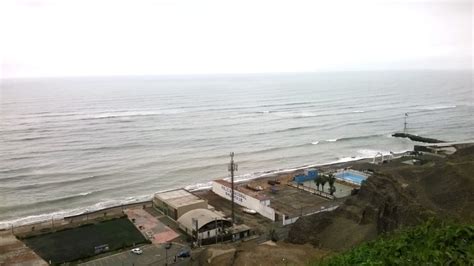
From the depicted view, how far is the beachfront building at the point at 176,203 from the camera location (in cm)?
4541

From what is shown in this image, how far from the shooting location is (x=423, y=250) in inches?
634

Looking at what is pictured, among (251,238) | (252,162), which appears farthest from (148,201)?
(252,162)

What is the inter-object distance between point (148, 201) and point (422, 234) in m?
40.7

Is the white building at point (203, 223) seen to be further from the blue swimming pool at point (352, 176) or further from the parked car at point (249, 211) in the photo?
the blue swimming pool at point (352, 176)

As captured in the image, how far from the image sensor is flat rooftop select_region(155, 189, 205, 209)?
4638cm

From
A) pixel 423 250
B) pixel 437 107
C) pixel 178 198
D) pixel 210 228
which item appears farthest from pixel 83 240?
pixel 437 107

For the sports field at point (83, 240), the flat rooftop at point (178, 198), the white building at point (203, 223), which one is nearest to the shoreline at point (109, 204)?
the flat rooftop at point (178, 198)

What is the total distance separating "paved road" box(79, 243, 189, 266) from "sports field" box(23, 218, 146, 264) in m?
1.51

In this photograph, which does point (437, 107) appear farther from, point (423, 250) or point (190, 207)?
point (423, 250)

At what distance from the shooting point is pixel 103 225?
143 feet

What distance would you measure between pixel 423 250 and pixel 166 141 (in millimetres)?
75865

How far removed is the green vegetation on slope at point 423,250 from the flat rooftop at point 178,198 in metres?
29.3

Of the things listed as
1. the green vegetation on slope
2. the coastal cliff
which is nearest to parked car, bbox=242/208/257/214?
the coastal cliff

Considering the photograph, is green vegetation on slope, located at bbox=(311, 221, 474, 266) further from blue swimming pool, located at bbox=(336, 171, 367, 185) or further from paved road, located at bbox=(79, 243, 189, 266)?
blue swimming pool, located at bbox=(336, 171, 367, 185)
